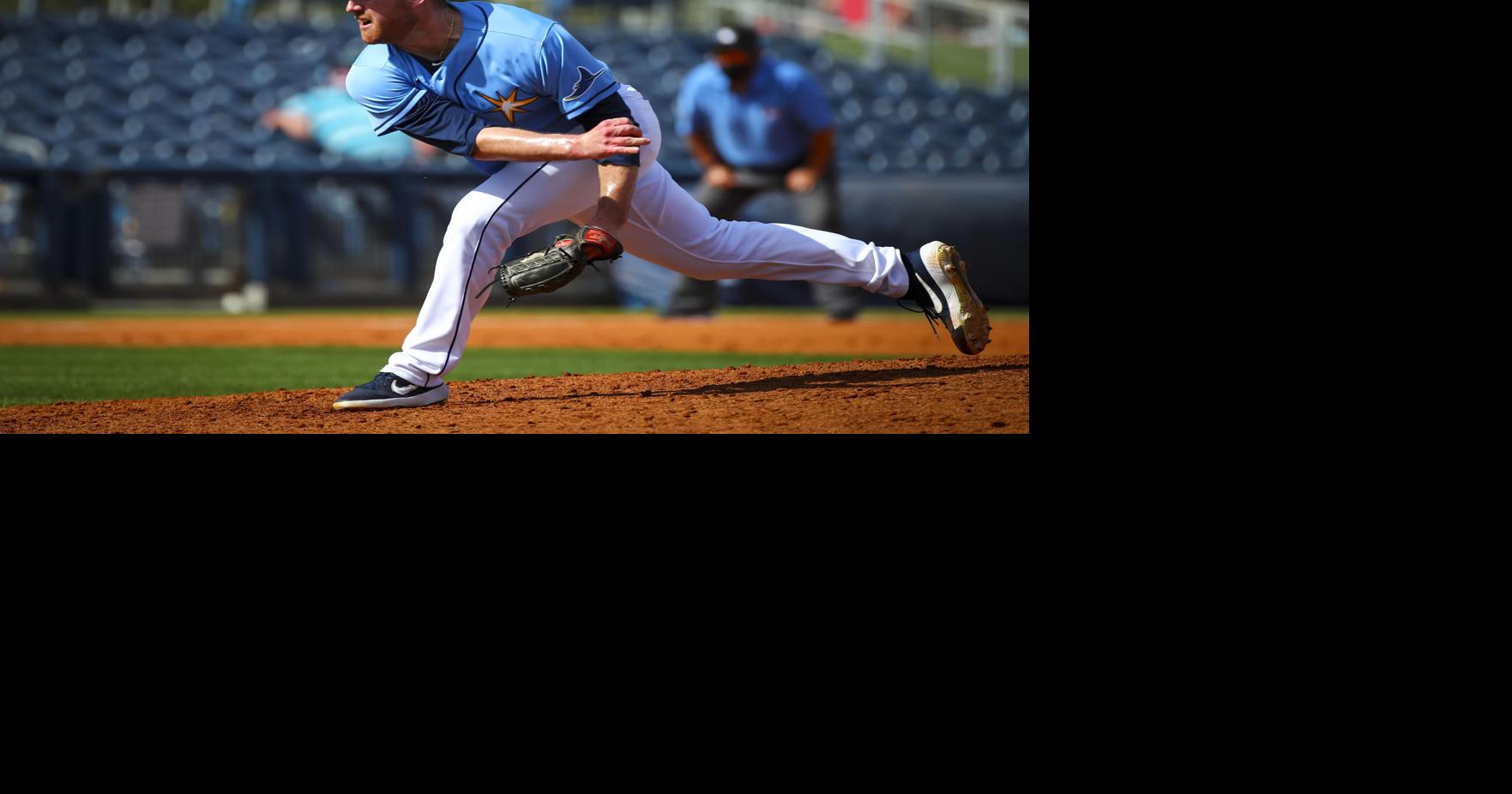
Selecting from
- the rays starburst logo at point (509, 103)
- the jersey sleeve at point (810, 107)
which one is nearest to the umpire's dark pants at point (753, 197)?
the jersey sleeve at point (810, 107)

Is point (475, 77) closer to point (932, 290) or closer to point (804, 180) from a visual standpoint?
point (932, 290)

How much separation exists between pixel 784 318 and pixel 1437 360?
521cm

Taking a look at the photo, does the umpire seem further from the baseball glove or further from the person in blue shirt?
the baseball glove

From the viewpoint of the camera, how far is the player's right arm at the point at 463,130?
2.54m

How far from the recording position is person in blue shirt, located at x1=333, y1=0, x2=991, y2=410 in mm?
2564

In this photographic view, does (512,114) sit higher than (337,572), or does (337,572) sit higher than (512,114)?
(512,114)

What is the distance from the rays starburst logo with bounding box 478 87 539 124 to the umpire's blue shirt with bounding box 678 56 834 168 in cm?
388

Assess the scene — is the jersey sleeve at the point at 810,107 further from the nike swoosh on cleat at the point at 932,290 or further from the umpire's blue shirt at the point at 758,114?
the nike swoosh on cleat at the point at 932,290

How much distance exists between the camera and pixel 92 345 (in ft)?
17.7

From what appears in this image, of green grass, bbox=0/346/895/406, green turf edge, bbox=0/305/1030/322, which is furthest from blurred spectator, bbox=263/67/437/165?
green grass, bbox=0/346/895/406

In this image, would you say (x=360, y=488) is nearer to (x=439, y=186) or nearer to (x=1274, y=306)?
(x=1274, y=306)

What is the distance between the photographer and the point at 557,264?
2645 millimetres

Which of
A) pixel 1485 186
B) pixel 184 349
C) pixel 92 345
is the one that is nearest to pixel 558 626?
pixel 1485 186

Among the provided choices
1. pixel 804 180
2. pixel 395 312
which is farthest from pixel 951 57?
pixel 804 180
